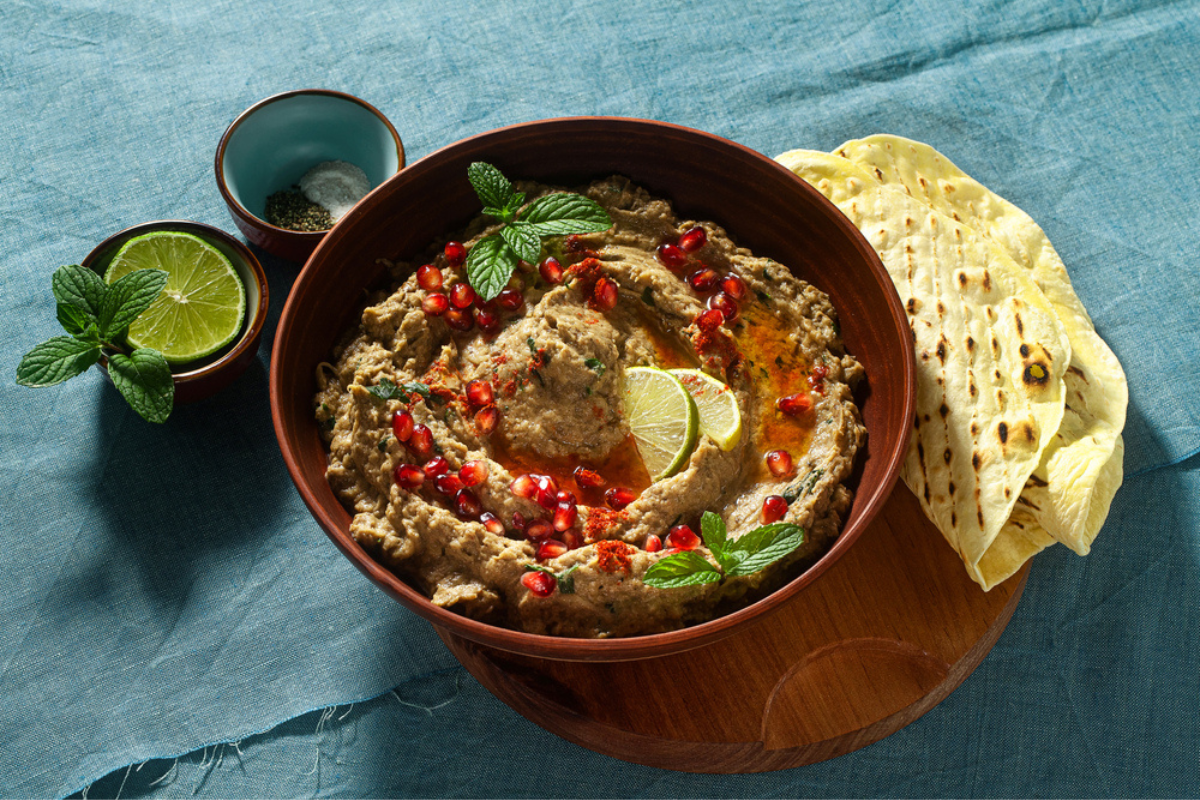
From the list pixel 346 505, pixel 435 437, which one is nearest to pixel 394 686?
pixel 346 505

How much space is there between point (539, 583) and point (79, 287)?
8.66 feet

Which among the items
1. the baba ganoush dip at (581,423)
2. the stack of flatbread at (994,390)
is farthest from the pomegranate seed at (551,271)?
the stack of flatbread at (994,390)

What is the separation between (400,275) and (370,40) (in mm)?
2166

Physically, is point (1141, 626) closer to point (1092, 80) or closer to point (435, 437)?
point (1092, 80)

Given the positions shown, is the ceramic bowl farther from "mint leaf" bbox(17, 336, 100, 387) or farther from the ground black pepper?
"mint leaf" bbox(17, 336, 100, 387)

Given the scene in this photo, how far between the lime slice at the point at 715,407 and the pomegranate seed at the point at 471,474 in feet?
3.10

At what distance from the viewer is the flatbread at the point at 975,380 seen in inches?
164

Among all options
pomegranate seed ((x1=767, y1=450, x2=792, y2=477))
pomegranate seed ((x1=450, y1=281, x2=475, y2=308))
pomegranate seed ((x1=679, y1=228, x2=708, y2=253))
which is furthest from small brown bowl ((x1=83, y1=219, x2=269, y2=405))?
pomegranate seed ((x1=767, y1=450, x2=792, y2=477))

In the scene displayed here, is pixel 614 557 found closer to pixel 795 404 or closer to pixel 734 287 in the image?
pixel 795 404

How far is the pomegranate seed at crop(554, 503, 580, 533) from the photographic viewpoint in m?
3.91

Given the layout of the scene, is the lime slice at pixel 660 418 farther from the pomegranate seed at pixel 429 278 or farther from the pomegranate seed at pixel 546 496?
the pomegranate seed at pixel 429 278

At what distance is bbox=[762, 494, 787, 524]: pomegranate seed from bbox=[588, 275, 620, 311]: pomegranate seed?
1139mm

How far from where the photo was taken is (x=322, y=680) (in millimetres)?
4672

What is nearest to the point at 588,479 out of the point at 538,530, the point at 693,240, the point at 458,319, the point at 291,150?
the point at 538,530
